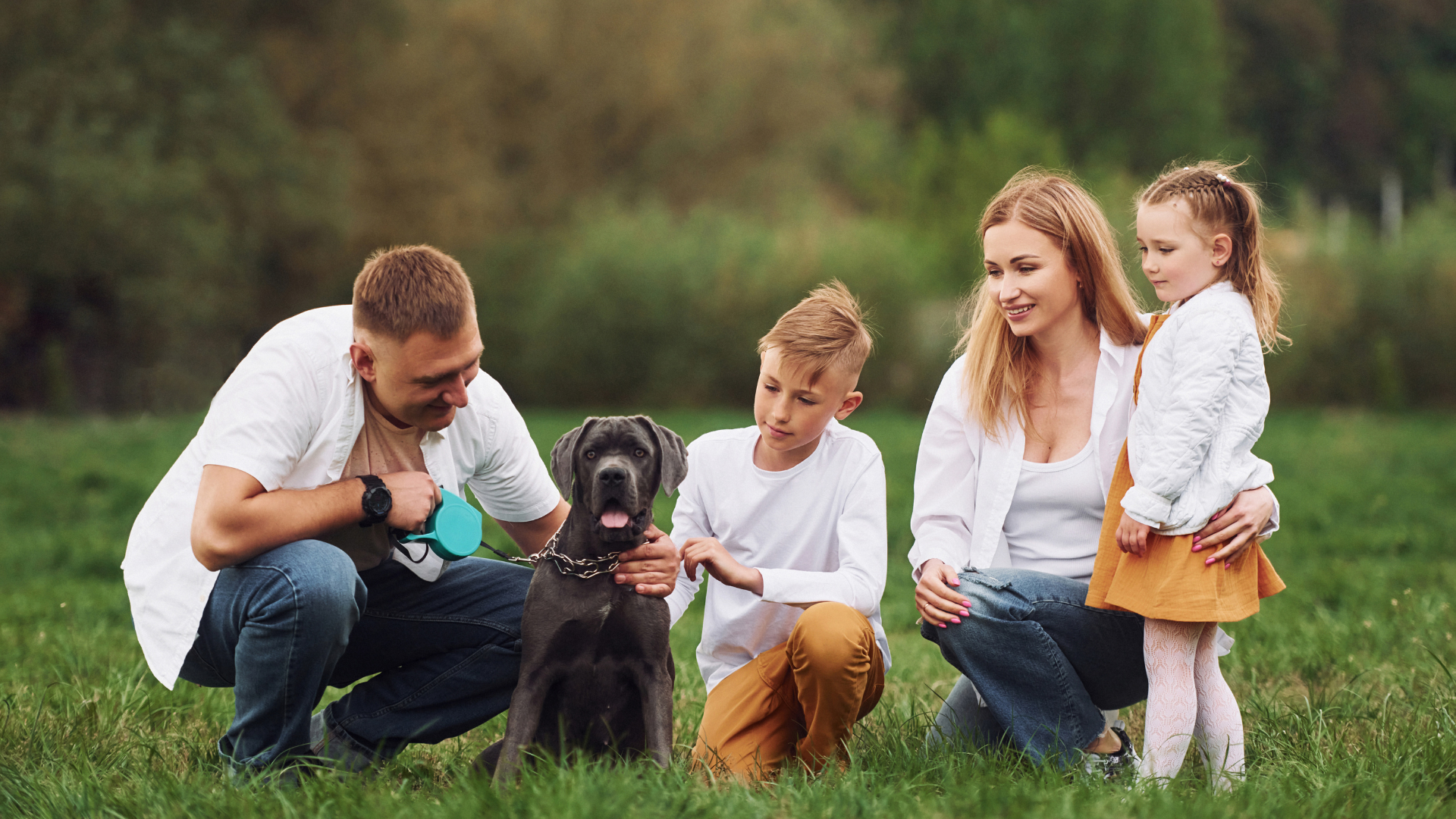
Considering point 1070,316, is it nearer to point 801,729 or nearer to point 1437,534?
point 801,729

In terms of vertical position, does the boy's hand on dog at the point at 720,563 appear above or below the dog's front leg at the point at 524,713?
above

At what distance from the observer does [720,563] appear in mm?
3240

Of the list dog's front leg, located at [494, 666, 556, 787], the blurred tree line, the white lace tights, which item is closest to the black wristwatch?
dog's front leg, located at [494, 666, 556, 787]

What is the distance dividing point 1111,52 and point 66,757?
140 ft

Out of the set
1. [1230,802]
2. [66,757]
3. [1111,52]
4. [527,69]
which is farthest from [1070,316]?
[1111,52]

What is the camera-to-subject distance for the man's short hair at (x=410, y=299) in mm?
3150

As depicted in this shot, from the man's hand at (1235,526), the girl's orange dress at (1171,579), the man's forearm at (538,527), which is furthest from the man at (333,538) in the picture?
the man's hand at (1235,526)

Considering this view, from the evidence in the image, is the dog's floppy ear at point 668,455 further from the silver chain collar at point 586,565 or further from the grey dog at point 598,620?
the silver chain collar at point 586,565

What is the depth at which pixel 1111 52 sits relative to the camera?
41.0 metres

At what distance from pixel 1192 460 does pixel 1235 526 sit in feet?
0.69

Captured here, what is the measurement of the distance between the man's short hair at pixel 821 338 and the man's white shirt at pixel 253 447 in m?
1.09

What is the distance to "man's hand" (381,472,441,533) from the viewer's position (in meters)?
3.23

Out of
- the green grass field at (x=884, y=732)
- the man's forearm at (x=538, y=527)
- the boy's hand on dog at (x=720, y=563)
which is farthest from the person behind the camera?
the man's forearm at (x=538, y=527)

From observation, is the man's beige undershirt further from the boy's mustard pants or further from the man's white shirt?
the boy's mustard pants
